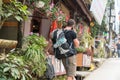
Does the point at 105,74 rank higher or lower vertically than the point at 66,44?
lower

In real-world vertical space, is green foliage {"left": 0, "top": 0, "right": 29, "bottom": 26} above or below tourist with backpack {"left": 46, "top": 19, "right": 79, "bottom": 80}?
above

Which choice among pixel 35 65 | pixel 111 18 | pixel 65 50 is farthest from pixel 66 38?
pixel 111 18

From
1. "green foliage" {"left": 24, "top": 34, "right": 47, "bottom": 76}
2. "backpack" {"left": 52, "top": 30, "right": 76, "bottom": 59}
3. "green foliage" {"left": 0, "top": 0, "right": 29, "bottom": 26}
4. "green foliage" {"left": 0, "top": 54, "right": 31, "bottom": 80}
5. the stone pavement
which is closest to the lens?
"green foliage" {"left": 0, "top": 54, "right": 31, "bottom": 80}

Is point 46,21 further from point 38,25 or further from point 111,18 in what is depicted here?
point 111,18

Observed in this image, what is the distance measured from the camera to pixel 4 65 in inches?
224

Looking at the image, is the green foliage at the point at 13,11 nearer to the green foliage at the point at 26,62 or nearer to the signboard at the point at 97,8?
the green foliage at the point at 26,62

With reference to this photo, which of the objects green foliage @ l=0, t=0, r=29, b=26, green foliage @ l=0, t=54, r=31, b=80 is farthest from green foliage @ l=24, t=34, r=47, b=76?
green foliage @ l=0, t=54, r=31, b=80

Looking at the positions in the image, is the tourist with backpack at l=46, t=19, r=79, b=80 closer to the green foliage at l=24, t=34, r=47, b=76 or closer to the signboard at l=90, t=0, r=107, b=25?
the green foliage at l=24, t=34, r=47, b=76

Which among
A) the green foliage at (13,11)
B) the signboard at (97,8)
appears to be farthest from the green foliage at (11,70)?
the signboard at (97,8)

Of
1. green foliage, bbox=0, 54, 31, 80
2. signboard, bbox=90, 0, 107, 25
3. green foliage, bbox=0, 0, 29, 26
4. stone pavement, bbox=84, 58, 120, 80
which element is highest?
signboard, bbox=90, 0, 107, 25

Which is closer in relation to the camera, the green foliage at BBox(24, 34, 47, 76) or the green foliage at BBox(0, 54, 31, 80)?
the green foliage at BBox(0, 54, 31, 80)

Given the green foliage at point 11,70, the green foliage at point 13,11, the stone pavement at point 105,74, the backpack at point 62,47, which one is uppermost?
the green foliage at point 13,11

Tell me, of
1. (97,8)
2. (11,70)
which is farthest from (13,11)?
(97,8)

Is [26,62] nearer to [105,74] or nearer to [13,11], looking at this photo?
[13,11]
